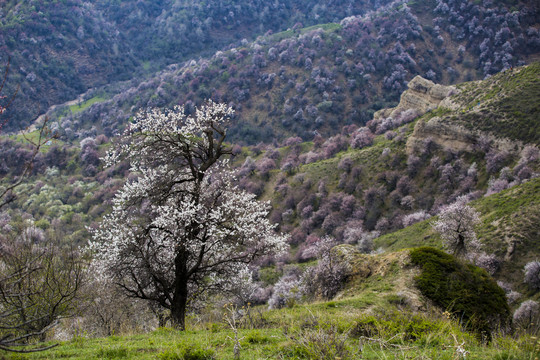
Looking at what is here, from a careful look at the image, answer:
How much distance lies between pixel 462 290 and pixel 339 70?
110740 millimetres

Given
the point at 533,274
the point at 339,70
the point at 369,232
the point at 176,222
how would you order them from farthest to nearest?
the point at 339,70, the point at 369,232, the point at 533,274, the point at 176,222

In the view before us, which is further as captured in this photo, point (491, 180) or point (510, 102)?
point (510, 102)

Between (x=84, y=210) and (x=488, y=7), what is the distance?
445 feet

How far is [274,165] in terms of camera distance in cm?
7450

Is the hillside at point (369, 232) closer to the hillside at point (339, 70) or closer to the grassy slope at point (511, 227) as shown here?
the grassy slope at point (511, 227)

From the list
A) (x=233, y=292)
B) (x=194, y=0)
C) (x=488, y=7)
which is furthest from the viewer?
Answer: (x=194, y=0)

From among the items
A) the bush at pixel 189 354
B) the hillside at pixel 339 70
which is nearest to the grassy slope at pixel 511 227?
the bush at pixel 189 354

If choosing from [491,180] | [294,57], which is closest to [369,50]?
[294,57]

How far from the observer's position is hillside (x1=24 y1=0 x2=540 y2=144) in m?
106

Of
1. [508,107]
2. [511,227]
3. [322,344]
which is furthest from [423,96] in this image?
[322,344]

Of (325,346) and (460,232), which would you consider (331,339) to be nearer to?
(325,346)

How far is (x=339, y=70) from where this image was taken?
114 metres

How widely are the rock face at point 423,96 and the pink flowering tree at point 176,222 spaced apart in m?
61.1

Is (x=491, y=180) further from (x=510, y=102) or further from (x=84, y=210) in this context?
(x=84, y=210)
